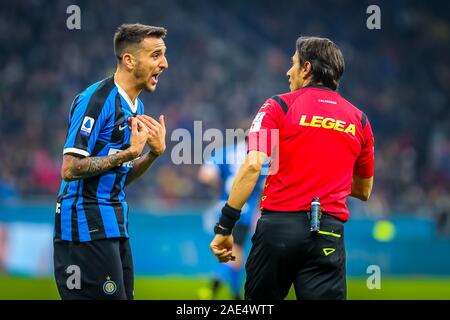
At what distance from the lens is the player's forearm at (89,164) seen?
5.46m

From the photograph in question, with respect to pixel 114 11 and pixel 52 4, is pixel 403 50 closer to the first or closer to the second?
pixel 114 11

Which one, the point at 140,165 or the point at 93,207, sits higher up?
the point at 140,165

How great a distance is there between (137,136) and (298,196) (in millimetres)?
1173

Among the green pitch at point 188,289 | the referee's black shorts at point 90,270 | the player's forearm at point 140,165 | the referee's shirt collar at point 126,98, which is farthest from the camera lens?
the green pitch at point 188,289

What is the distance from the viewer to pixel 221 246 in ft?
17.7

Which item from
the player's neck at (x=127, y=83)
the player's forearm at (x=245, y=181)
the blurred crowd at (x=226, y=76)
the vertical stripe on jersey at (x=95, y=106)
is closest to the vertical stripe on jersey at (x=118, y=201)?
the vertical stripe on jersey at (x=95, y=106)

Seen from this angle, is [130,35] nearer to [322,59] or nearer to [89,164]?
[89,164]

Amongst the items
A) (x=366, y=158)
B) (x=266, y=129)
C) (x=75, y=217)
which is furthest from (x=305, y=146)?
(x=75, y=217)

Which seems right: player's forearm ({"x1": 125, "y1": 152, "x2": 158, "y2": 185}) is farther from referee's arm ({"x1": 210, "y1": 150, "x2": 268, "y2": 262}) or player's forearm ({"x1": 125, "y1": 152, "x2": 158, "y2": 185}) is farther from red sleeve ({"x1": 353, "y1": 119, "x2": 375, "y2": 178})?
red sleeve ({"x1": 353, "y1": 119, "x2": 375, "y2": 178})

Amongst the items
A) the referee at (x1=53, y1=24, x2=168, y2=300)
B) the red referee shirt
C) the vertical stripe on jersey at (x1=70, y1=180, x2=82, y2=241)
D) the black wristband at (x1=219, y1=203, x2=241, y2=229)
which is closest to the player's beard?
the referee at (x1=53, y1=24, x2=168, y2=300)

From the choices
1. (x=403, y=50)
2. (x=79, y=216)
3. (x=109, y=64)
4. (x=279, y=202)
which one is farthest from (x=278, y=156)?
(x=403, y=50)

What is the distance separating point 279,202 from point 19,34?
1729 cm

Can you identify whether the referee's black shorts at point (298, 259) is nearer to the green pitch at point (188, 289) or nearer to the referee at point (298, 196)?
the referee at point (298, 196)
